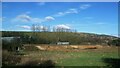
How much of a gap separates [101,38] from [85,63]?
29.9 inches

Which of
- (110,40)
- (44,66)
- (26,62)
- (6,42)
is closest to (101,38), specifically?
(110,40)

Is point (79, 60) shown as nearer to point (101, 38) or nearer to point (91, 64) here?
point (91, 64)

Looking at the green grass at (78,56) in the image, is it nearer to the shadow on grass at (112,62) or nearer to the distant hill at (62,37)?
the shadow on grass at (112,62)

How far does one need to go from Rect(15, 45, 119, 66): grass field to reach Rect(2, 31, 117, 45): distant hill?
0.20 m

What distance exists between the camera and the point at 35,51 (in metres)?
5.29

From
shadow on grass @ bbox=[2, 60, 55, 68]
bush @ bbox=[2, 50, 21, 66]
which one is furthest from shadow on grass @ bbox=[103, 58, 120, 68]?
bush @ bbox=[2, 50, 21, 66]

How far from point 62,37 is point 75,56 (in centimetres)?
54

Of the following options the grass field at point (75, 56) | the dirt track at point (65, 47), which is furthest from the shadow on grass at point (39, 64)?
the dirt track at point (65, 47)

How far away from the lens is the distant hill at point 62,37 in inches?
199

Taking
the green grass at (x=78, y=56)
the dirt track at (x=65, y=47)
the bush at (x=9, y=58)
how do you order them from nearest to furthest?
the bush at (x=9, y=58)
the green grass at (x=78, y=56)
the dirt track at (x=65, y=47)

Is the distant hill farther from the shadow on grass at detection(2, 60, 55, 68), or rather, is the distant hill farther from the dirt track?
the shadow on grass at detection(2, 60, 55, 68)

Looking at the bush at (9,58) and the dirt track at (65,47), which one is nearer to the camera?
the bush at (9,58)

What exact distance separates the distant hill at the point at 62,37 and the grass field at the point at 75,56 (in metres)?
0.20

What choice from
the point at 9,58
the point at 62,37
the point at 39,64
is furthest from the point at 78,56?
the point at 9,58
